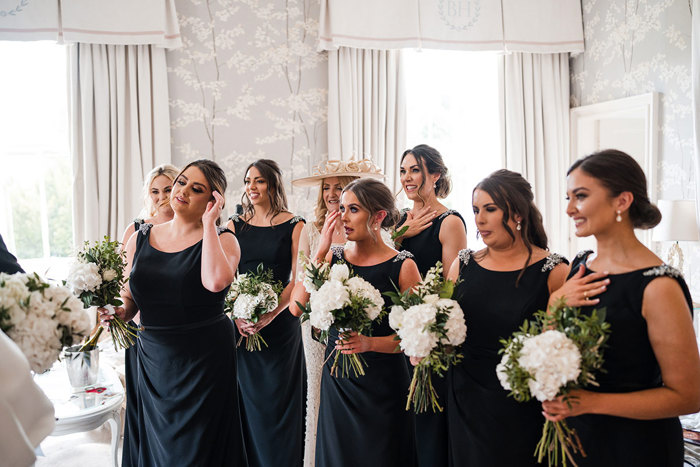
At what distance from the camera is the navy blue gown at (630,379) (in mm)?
1745

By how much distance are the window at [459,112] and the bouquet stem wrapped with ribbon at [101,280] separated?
176 inches

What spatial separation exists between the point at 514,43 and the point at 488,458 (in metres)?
5.54

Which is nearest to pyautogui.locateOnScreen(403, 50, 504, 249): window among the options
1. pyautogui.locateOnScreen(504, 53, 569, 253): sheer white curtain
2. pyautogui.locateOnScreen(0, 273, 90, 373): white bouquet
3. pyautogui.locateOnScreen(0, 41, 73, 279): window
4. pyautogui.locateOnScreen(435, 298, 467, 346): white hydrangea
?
pyautogui.locateOnScreen(504, 53, 569, 253): sheer white curtain

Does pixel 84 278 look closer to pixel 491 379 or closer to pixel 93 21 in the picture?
pixel 491 379

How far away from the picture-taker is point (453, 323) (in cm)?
208

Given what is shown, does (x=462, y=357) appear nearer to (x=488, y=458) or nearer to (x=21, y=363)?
(x=488, y=458)

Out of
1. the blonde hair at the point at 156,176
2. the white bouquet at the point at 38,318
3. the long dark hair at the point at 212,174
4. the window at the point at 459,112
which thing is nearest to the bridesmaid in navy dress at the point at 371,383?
the long dark hair at the point at 212,174

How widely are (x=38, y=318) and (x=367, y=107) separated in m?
4.96

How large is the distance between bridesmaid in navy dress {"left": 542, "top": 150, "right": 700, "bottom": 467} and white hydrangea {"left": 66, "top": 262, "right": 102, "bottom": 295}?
84.7 inches

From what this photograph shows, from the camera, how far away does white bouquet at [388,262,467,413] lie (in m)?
2.06

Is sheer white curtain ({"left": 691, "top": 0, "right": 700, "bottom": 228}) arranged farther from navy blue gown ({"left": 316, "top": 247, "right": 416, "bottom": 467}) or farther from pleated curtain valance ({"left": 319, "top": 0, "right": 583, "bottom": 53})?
navy blue gown ({"left": 316, "top": 247, "right": 416, "bottom": 467})

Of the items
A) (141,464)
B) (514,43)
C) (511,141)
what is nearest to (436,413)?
(141,464)

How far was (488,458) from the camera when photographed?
→ 2.17m

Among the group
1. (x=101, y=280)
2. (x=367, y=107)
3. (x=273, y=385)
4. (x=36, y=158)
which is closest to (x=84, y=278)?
(x=101, y=280)
